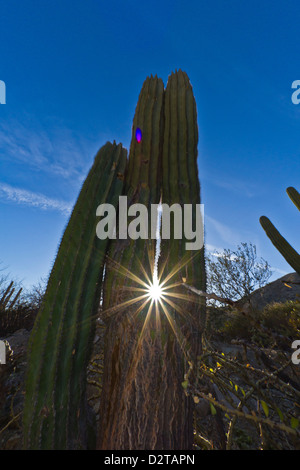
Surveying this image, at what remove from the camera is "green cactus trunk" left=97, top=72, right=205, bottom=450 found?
166 centimetres

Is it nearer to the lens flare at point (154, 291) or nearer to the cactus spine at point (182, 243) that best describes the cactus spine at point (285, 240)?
the cactus spine at point (182, 243)

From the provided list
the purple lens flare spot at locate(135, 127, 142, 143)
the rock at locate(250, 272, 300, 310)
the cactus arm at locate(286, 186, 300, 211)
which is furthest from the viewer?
the rock at locate(250, 272, 300, 310)

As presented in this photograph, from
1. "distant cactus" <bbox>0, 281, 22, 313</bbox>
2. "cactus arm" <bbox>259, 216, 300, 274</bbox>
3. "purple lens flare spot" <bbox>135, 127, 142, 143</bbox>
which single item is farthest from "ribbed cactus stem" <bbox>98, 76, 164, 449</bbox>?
"distant cactus" <bbox>0, 281, 22, 313</bbox>

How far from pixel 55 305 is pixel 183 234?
1.18 m

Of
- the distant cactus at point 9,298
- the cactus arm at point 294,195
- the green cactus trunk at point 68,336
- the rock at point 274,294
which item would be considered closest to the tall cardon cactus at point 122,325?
the green cactus trunk at point 68,336

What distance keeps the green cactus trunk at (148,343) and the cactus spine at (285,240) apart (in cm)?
210

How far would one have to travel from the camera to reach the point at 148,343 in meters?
1.85

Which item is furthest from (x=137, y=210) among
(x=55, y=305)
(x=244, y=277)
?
(x=244, y=277)

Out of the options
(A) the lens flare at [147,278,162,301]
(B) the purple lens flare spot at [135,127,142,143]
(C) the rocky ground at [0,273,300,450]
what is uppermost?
(B) the purple lens flare spot at [135,127,142,143]

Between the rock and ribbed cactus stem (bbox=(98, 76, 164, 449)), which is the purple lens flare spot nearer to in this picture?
ribbed cactus stem (bbox=(98, 76, 164, 449))

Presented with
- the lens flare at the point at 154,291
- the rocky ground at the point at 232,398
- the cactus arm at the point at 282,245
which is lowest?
the rocky ground at the point at 232,398

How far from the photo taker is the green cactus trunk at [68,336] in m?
1.59

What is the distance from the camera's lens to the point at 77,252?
207 cm

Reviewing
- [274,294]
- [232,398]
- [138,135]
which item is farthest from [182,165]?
[274,294]
